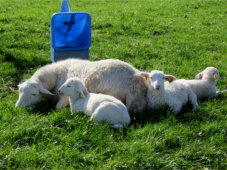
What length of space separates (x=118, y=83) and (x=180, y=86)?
1075 mm

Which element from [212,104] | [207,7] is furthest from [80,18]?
[207,7]

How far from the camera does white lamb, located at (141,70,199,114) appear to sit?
14.8ft

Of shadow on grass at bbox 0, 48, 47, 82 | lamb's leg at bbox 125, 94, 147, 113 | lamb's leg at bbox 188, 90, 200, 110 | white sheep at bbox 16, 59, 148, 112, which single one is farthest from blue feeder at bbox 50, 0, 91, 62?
lamb's leg at bbox 188, 90, 200, 110

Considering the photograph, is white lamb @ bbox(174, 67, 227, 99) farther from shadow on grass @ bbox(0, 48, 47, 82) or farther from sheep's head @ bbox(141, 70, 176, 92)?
shadow on grass @ bbox(0, 48, 47, 82)

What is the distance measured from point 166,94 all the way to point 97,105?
1.24 m

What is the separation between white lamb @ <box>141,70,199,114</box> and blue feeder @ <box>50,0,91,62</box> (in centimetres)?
221

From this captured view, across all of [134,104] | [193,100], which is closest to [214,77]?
[193,100]

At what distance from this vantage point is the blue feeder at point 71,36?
633 cm

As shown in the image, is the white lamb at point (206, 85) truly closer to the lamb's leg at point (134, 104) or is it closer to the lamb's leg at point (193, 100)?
the lamb's leg at point (193, 100)

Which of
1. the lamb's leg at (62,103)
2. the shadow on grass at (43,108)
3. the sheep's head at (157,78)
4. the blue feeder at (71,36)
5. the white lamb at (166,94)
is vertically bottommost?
the shadow on grass at (43,108)

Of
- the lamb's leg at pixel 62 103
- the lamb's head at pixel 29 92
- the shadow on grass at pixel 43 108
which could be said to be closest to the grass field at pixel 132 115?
the shadow on grass at pixel 43 108

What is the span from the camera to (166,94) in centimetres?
475

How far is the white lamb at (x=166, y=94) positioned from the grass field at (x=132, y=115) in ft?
0.50

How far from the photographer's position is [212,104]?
5.00 metres
